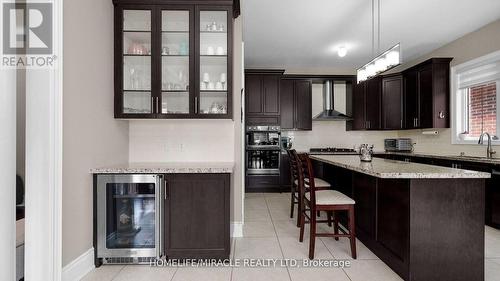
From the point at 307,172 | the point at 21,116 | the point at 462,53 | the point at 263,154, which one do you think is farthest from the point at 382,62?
the point at 21,116

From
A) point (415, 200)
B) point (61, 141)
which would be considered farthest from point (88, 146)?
point (415, 200)

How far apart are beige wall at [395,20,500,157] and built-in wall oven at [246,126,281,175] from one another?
2.98 m

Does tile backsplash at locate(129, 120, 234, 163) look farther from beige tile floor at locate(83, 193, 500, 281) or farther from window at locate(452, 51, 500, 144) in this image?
window at locate(452, 51, 500, 144)

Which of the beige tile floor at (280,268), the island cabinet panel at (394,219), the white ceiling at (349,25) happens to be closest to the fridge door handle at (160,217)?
the beige tile floor at (280,268)

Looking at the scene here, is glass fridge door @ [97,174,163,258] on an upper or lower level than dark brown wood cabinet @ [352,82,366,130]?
lower

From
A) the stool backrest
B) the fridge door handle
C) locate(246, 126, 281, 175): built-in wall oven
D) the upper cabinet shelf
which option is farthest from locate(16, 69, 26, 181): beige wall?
locate(246, 126, 281, 175): built-in wall oven

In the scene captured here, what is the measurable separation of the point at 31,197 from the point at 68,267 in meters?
0.65

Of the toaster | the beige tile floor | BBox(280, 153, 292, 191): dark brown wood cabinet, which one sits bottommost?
the beige tile floor

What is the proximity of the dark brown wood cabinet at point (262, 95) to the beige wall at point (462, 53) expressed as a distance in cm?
305

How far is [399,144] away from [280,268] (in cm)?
452

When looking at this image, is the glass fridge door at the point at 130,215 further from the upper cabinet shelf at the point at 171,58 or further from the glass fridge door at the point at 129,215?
the upper cabinet shelf at the point at 171,58

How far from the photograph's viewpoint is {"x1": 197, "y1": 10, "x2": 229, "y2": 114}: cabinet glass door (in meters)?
2.64

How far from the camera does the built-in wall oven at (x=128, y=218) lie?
223 centimetres

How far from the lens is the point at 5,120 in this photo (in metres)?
1.55
